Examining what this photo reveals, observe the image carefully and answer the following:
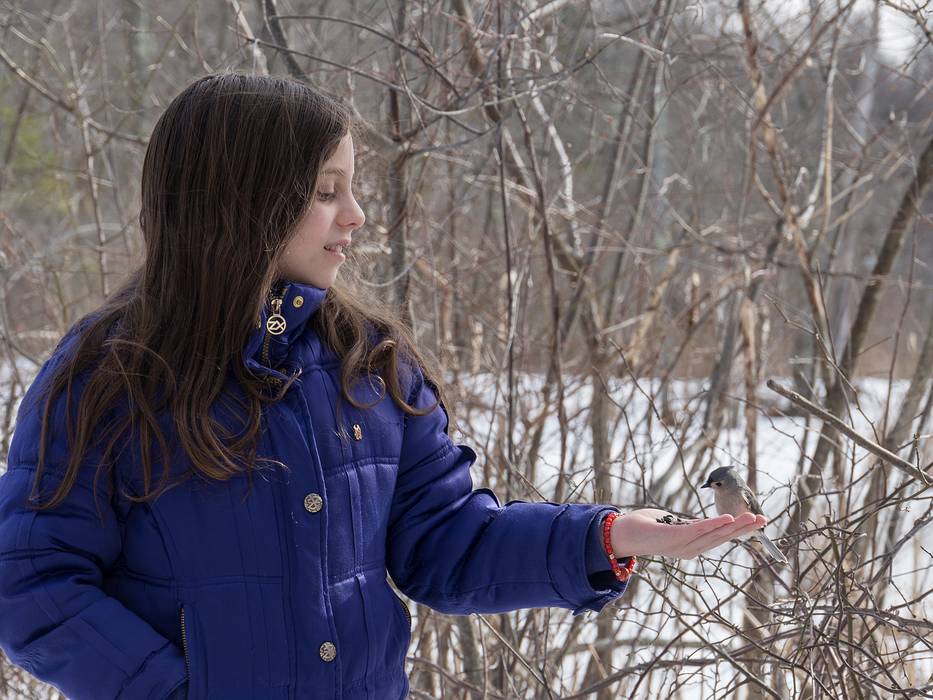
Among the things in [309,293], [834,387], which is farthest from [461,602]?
[834,387]

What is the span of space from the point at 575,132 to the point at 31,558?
12.4 feet

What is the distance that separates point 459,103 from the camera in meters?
2.66

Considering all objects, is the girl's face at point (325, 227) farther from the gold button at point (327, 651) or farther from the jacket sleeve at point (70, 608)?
the gold button at point (327, 651)

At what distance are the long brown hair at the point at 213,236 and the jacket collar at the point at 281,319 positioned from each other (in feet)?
0.07

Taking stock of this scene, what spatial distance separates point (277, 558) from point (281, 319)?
0.40 m

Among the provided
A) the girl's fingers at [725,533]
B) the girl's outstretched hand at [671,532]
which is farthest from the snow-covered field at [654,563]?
the girl's fingers at [725,533]

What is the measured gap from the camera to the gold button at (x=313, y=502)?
162 centimetres

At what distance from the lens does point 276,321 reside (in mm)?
1716

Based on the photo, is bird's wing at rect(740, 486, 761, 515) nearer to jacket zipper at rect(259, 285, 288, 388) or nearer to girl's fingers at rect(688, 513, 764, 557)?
girl's fingers at rect(688, 513, 764, 557)

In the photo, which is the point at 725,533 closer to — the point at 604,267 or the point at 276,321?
the point at 276,321

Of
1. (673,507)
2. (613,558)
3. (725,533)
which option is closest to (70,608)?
(613,558)

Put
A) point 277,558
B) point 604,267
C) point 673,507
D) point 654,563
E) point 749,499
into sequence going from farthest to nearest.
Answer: point 604,267
point 673,507
point 654,563
point 749,499
point 277,558

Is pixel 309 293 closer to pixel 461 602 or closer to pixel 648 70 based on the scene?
pixel 461 602

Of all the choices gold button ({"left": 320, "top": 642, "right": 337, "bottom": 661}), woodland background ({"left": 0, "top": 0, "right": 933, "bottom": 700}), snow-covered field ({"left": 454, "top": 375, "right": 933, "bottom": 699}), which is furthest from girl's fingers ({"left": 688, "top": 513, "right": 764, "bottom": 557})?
snow-covered field ({"left": 454, "top": 375, "right": 933, "bottom": 699})
